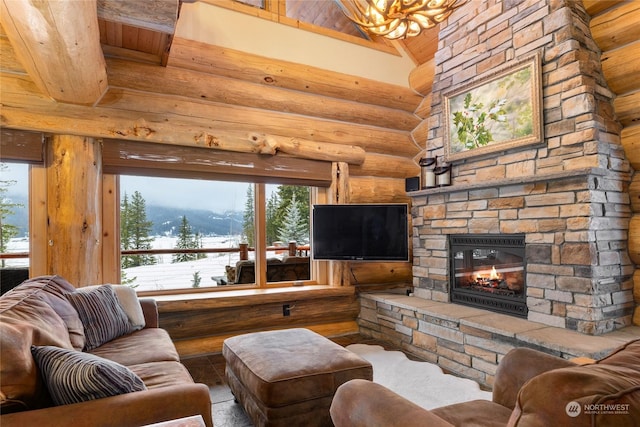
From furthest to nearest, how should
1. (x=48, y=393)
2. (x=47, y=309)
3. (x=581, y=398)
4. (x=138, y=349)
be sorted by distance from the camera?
(x=138, y=349)
(x=47, y=309)
(x=48, y=393)
(x=581, y=398)

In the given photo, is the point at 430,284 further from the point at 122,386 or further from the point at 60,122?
the point at 60,122

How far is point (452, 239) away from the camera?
3.93 metres

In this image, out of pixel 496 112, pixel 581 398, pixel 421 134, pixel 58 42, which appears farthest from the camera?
pixel 421 134

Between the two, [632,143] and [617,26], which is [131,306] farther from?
[617,26]

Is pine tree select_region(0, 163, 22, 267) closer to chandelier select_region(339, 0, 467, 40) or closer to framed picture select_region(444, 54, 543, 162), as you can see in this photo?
chandelier select_region(339, 0, 467, 40)

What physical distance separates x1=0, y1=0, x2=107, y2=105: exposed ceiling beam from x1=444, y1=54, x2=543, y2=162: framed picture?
327cm

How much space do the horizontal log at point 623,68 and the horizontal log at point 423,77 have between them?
1.98 meters

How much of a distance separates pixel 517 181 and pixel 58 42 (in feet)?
11.4

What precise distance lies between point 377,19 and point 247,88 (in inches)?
70.5

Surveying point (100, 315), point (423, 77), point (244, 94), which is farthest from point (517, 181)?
point (100, 315)

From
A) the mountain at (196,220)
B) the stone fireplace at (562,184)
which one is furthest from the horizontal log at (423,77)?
the mountain at (196,220)

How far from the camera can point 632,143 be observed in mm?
3023

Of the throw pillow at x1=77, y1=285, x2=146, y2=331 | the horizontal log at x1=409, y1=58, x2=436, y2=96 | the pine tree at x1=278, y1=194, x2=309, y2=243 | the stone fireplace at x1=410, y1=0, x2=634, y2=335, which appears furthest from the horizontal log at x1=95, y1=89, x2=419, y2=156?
the throw pillow at x1=77, y1=285, x2=146, y2=331

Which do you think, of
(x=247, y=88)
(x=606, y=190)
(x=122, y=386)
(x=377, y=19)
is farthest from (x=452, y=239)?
(x=122, y=386)
